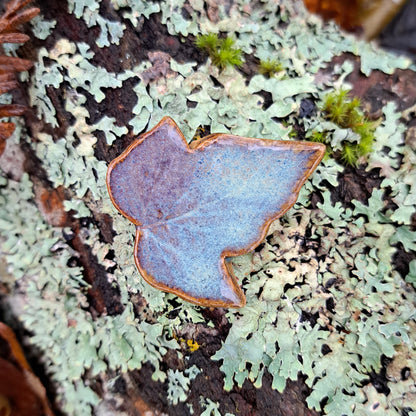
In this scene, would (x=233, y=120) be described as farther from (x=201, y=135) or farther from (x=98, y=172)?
(x=98, y=172)

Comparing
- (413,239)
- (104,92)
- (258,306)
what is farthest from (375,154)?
(104,92)

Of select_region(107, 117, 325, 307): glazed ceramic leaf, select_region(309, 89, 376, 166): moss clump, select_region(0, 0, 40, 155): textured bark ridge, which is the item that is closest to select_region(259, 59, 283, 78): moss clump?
select_region(309, 89, 376, 166): moss clump

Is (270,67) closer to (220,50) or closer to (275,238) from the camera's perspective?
(220,50)

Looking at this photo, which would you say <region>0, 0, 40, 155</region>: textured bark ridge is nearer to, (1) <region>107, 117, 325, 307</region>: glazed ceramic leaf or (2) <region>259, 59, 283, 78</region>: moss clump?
(1) <region>107, 117, 325, 307</region>: glazed ceramic leaf

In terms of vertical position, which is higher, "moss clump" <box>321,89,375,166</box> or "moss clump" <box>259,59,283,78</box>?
"moss clump" <box>259,59,283,78</box>

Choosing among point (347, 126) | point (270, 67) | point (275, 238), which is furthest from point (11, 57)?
point (347, 126)

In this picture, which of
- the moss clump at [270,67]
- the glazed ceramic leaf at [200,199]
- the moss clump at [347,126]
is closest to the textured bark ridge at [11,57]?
the glazed ceramic leaf at [200,199]
